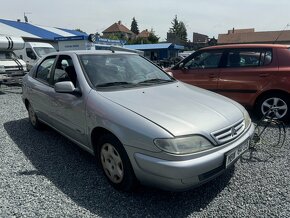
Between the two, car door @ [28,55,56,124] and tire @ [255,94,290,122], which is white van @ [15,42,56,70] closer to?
car door @ [28,55,56,124]

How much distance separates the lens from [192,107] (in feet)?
9.64

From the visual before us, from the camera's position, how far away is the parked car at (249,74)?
17.7 feet

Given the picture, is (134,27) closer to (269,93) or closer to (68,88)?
(269,93)

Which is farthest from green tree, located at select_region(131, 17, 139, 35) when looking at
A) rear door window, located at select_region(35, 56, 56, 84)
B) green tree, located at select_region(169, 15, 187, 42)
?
rear door window, located at select_region(35, 56, 56, 84)

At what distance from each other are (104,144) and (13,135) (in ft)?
9.21

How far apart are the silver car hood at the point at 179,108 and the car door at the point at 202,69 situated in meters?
2.65

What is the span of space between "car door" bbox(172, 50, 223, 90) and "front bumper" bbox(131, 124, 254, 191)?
3.70 m

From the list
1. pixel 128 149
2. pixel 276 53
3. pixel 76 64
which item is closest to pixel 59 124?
pixel 76 64

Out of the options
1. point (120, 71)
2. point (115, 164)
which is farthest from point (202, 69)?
point (115, 164)

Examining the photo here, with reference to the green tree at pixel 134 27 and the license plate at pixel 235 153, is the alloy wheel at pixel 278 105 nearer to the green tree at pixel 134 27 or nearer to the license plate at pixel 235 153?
the license plate at pixel 235 153

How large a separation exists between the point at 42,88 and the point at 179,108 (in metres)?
2.60

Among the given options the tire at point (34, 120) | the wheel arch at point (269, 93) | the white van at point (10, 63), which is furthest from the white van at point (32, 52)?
the wheel arch at point (269, 93)

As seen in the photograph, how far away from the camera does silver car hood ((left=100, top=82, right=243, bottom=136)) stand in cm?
257

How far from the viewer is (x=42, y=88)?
14.4ft
